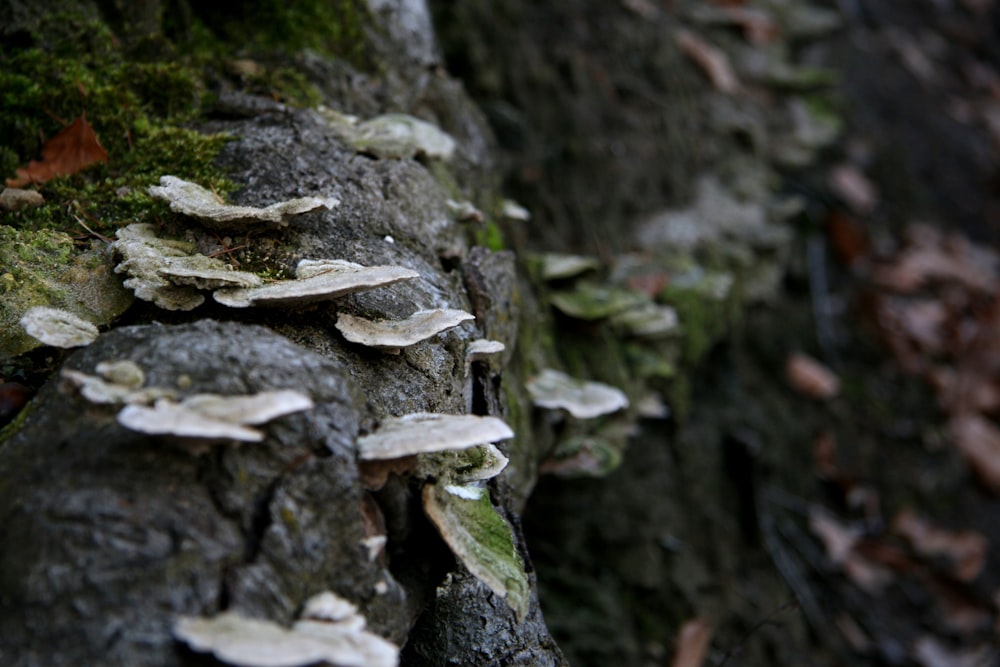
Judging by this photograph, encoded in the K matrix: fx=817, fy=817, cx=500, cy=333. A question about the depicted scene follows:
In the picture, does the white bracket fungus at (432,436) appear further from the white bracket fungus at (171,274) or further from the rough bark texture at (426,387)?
the white bracket fungus at (171,274)

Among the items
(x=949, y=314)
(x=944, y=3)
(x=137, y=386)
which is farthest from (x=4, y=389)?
(x=944, y=3)

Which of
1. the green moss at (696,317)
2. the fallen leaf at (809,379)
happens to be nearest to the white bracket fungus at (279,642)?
the green moss at (696,317)

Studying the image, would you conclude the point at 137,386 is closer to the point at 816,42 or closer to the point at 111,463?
the point at 111,463

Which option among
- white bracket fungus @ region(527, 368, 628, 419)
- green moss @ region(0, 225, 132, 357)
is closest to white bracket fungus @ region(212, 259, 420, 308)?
green moss @ region(0, 225, 132, 357)

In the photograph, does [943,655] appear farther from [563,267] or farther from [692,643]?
[563,267]

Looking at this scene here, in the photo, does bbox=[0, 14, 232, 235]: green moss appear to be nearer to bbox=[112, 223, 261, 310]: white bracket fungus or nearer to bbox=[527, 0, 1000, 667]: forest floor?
bbox=[112, 223, 261, 310]: white bracket fungus

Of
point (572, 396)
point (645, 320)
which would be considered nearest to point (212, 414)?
point (572, 396)
